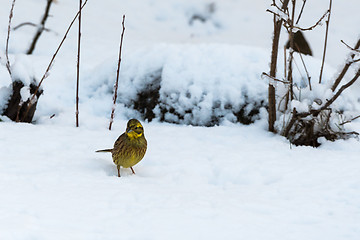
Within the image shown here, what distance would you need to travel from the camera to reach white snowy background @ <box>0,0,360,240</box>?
2.04 meters

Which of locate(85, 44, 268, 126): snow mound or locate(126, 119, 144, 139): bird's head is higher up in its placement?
locate(85, 44, 268, 126): snow mound

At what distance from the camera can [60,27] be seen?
21.1ft

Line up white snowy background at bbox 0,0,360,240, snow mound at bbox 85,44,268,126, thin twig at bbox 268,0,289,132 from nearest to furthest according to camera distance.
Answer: white snowy background at bbox 0,0,360,240 < thin twig at bbox 268,0,289,132 < snow mound at bbox 85,44,268,126

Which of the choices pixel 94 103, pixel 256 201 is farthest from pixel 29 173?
pixel 94 103

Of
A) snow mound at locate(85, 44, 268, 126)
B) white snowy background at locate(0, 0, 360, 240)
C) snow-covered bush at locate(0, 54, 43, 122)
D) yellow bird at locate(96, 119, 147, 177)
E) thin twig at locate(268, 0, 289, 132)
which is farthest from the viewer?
snow mound at locate(85, 44, 268, 126)

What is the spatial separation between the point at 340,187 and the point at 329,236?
0.62 m

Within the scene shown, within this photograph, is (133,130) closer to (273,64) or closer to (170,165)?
(170,165)

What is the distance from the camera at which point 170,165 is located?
294 centimetres

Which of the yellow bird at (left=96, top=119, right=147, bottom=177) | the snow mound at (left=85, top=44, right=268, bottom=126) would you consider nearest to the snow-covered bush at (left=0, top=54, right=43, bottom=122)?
the snow mound at (left=85, top=44, right=268, bottom=126)

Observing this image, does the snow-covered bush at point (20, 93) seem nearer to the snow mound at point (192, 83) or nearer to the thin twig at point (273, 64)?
the snow mound at point (192, 83)

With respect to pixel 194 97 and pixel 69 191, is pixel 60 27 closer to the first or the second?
pixel 194 97

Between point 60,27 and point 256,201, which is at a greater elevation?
point 60,27

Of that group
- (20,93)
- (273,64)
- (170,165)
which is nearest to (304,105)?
(273,64)

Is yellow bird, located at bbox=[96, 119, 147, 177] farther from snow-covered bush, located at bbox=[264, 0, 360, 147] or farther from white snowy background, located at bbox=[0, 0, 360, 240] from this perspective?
snow-covered bush, located at bbox=[264, 0, 360, 147]
